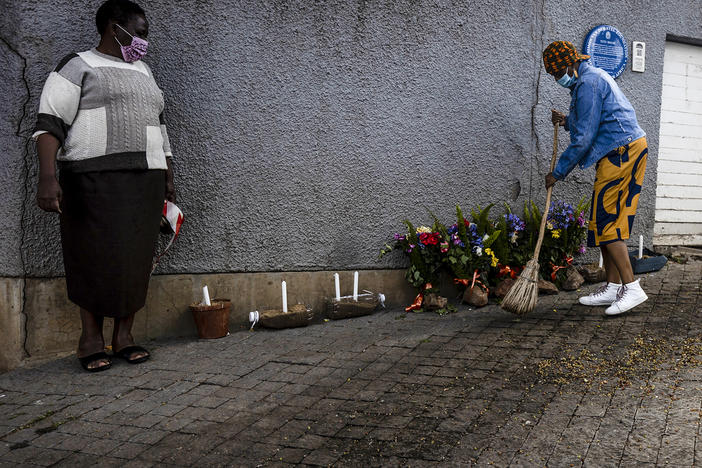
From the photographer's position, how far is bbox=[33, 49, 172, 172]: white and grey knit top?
146 inches

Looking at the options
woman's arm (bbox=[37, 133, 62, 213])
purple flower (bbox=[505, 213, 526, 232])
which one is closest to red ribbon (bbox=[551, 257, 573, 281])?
purple flower (bbox=[505, 213, 526, 232])

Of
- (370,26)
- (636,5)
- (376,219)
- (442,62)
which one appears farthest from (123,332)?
(636,5)

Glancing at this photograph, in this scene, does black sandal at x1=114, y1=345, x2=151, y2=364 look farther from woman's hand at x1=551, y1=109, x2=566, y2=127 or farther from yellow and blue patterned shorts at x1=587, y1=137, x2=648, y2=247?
woman's hand at x1=551, y1=109, x2=566, y2=127

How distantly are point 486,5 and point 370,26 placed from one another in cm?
118

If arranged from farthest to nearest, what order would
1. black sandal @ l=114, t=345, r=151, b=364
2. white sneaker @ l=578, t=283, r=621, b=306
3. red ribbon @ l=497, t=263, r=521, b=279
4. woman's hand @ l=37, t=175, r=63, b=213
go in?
red ribbon @ l=497, t=263, r=521, b=279
white sneaker @ l=578, t=283, r=621, b=306
black sandal @ l=114, t=345, r=151, b=364
woman's hand @ l=37, t=175, r=63, b=213

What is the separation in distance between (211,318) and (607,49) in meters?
4.61

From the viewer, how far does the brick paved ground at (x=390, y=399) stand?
9.00ft

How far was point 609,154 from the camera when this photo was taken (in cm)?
466

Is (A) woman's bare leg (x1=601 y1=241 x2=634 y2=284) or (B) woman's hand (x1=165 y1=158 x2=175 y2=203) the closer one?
(B) woman's hand (x1=165 y1=158 x2=175 y2=203)

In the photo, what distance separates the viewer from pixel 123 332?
4.22 metres

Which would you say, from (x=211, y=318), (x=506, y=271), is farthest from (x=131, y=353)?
(x=506, y=271)

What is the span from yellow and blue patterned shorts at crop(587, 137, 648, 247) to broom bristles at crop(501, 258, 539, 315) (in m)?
0.61

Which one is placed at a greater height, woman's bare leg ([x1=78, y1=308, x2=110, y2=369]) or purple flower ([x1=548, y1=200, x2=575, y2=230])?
purple flower ([x1=548, y1=200, x2=575, y2=230])

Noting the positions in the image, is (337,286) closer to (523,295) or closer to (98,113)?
(523,295)
